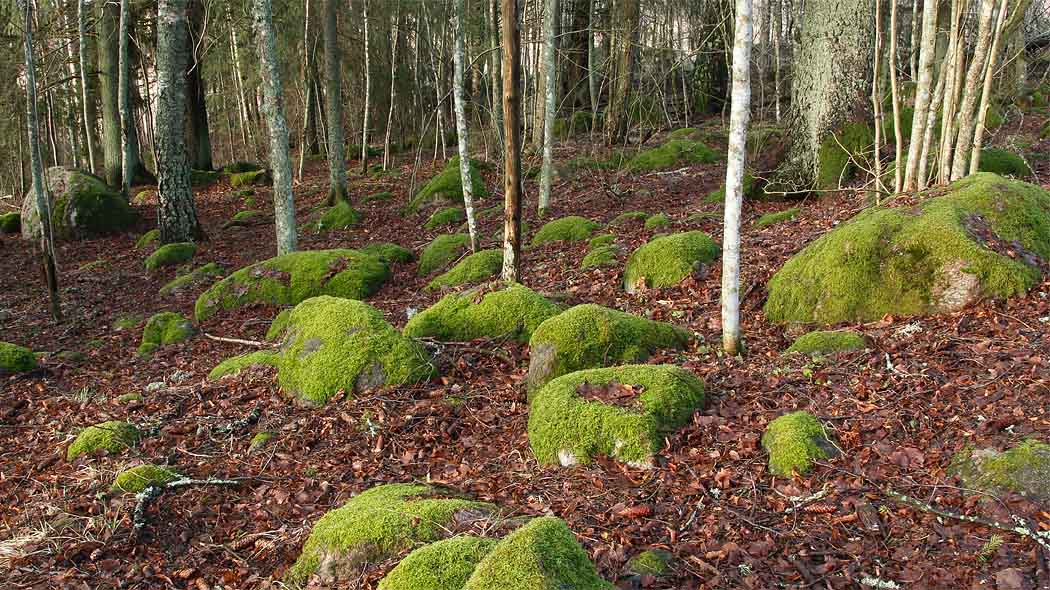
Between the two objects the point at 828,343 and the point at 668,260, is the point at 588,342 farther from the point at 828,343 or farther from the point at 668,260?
the point at 668,260

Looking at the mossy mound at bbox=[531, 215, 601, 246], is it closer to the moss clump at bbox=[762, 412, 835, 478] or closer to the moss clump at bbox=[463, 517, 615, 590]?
the moss clump at bbox=[762, 412, 835, 478]

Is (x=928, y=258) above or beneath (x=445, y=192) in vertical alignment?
beneath

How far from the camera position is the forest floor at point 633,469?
3.53m

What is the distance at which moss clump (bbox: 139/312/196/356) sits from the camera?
884 centimetres

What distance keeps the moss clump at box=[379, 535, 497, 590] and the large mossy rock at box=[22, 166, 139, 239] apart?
1544 centimetres

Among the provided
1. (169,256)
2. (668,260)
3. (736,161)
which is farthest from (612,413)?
(169,256)

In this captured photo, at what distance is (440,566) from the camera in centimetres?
298

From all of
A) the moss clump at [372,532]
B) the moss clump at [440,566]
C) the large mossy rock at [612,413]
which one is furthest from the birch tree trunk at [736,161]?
the moss clump at [440,566]

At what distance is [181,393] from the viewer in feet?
21.8

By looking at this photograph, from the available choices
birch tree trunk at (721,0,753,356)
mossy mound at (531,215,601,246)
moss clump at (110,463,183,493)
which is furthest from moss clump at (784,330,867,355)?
mossy mound at (531,215,601,246)

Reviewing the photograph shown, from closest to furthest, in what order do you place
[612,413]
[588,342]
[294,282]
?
[612,413]
[588,342]
[294,282]

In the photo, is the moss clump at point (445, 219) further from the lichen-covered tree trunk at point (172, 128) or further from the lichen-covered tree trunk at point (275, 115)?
the lichen-covered tree trunk at point (172, 128)

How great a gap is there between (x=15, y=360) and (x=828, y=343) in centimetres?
848

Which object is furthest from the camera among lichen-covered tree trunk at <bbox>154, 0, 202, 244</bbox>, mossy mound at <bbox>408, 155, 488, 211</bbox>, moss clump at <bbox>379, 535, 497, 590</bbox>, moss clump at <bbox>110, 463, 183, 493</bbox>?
mossy mound at <bbox>408, 155, 488, 211</bbox>
